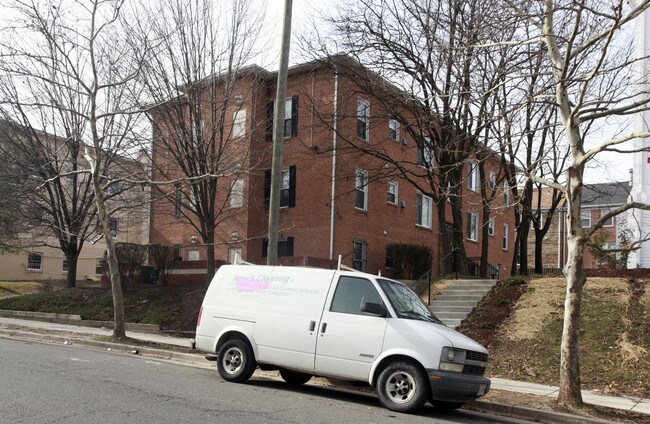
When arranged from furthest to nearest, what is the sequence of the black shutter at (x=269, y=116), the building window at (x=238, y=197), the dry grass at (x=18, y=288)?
the dry grass at (x=18, y=288) → the building window at (x=238, y=197) → the black shutter at (x=269, y=116)

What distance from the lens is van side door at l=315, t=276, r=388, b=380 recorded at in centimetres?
841

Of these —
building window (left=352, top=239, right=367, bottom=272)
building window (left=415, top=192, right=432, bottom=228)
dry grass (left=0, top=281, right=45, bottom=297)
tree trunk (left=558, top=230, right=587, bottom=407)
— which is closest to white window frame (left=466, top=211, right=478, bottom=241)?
building window (left=415, top=192, right=432, bottom=228)

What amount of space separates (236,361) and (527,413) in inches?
180

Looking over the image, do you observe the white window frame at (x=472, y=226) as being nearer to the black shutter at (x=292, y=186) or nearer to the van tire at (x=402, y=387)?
the black shutter at (x=292, y=186)

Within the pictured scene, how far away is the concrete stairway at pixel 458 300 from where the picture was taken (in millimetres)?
15742

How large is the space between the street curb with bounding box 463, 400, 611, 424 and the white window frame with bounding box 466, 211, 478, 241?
79.3 ft

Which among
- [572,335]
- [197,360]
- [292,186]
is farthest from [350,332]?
[292,186]

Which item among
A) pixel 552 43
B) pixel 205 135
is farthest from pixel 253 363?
pixel 205 135

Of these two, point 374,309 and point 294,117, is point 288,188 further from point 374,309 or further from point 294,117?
point 374,309

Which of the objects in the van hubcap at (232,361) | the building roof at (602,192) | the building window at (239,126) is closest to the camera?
the van hubcap at (232,361)

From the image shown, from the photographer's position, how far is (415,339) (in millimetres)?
8117

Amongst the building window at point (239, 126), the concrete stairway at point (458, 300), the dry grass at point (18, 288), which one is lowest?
the dry grass at point (18, 288)

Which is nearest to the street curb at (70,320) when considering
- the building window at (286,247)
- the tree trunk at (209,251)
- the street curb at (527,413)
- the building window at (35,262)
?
the tree trunk at (209,251)

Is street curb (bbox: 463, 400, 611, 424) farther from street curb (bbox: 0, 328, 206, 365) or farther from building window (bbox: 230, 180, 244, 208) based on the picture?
building window (bbox: 230, 180, 244, 208)
